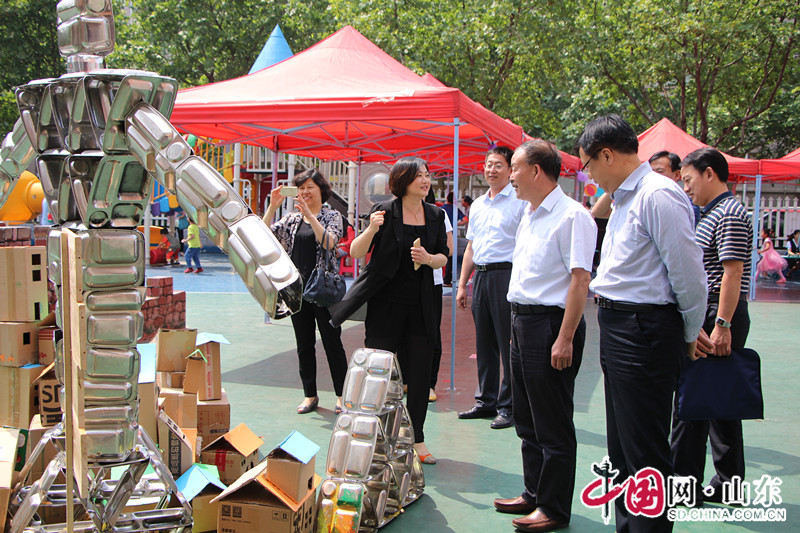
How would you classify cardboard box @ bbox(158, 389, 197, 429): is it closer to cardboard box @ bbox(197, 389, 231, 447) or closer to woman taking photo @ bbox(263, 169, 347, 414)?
cardboard box @ bbox(197, 389, 231, 447)

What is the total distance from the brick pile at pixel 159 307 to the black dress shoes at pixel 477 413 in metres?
2.56

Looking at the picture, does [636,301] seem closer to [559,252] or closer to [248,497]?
[559,252]

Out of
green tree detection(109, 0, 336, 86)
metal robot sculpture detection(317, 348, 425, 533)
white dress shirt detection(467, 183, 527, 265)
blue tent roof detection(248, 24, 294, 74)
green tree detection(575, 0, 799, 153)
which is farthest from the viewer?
green tree detection(109, 0, 336, 86)

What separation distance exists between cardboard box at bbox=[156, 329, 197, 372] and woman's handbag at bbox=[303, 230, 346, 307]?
0.94 m

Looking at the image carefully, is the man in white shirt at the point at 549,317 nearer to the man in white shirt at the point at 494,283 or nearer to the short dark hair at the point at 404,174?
the short dark hair at the point at 404,174

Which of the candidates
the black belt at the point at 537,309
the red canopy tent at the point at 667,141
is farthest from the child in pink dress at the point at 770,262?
the black belt at the point at 537,309

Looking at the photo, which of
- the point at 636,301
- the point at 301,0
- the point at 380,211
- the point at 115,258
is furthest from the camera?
the point at 301,0

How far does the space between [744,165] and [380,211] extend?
448 inches

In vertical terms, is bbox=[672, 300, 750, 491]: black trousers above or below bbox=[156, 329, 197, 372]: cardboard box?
below

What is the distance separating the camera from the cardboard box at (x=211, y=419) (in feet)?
12.4

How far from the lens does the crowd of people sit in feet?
8.57

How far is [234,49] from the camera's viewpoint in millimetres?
21516

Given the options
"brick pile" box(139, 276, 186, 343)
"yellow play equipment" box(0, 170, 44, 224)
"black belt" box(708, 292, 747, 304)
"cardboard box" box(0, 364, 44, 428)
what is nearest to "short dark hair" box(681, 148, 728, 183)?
"black belt" box(708, 292, 747, 304)

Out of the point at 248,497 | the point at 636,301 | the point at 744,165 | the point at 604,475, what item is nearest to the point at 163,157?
the point at 248,497
